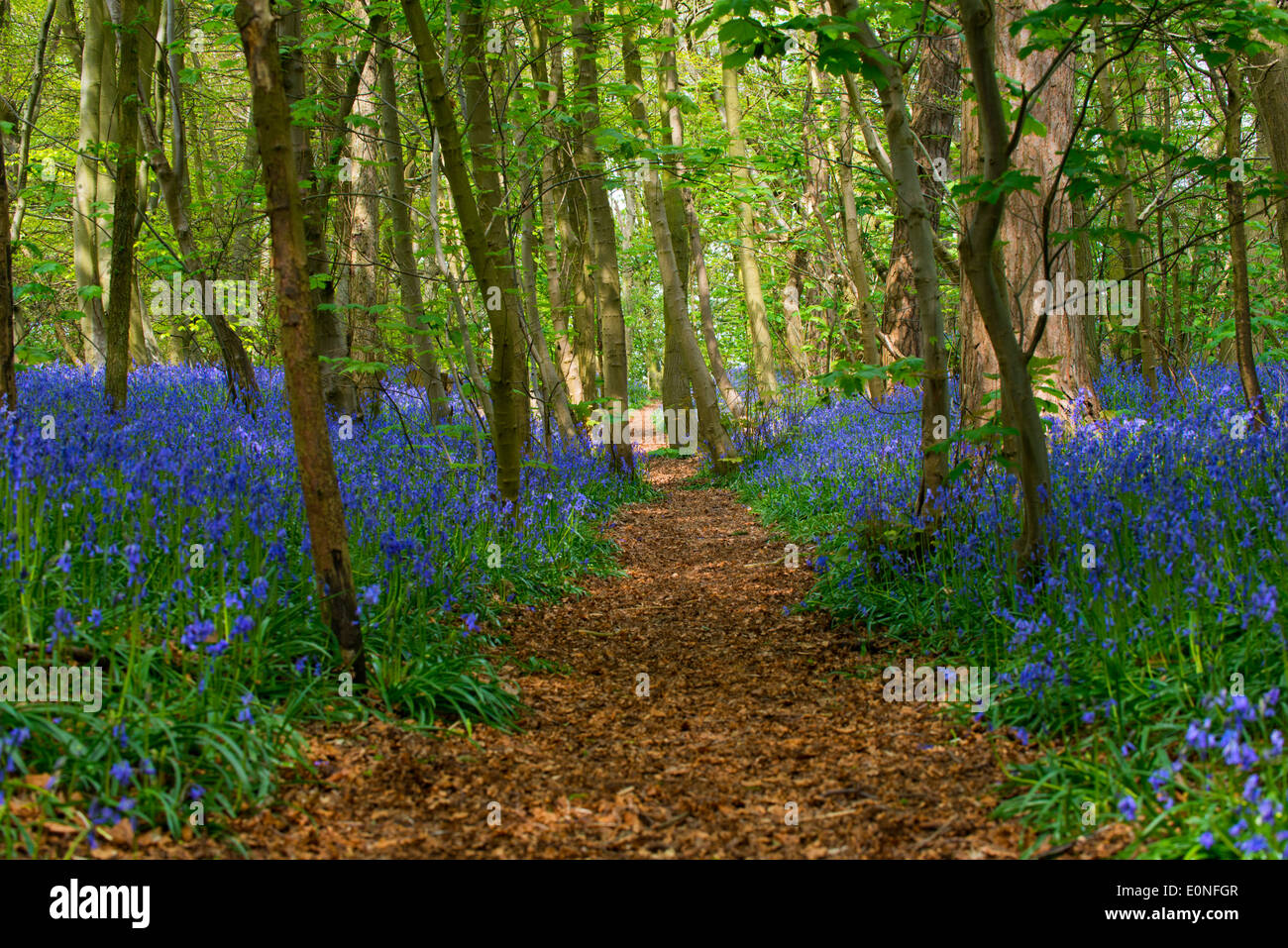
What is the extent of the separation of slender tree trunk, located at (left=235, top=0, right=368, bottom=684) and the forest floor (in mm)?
544

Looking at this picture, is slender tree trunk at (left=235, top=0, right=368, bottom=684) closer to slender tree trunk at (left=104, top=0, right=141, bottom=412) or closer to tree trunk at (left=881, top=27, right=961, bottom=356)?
slender tree trunk at (left=104, top=0, right=141, bottom=412)

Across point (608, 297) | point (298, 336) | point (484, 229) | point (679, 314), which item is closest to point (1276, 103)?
point (484, 229)

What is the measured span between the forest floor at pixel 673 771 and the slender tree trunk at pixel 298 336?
1.78ft

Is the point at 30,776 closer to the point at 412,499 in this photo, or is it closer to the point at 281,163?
the point at 281,163

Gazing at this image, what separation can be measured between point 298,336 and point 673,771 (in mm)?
2215

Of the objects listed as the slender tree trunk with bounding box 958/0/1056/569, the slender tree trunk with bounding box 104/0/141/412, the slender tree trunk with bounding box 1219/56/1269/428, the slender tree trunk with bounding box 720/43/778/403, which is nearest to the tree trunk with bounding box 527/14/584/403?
the slender tree trunk with bounding box 720/43/778/403

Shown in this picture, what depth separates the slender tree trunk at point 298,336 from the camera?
10.6ft

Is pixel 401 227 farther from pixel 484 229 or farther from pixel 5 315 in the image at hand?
pixel 5 315

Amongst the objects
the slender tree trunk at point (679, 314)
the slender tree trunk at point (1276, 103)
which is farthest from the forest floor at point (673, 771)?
the slender tree trunk at point (679, 314)

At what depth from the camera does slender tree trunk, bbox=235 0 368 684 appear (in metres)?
3.23

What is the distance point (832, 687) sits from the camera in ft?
12.9

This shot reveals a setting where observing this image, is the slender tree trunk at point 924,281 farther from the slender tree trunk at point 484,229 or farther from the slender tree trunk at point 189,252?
the slender tree trunk at point 189,252

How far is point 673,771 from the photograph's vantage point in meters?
3.11

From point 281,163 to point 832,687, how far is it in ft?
10.6
